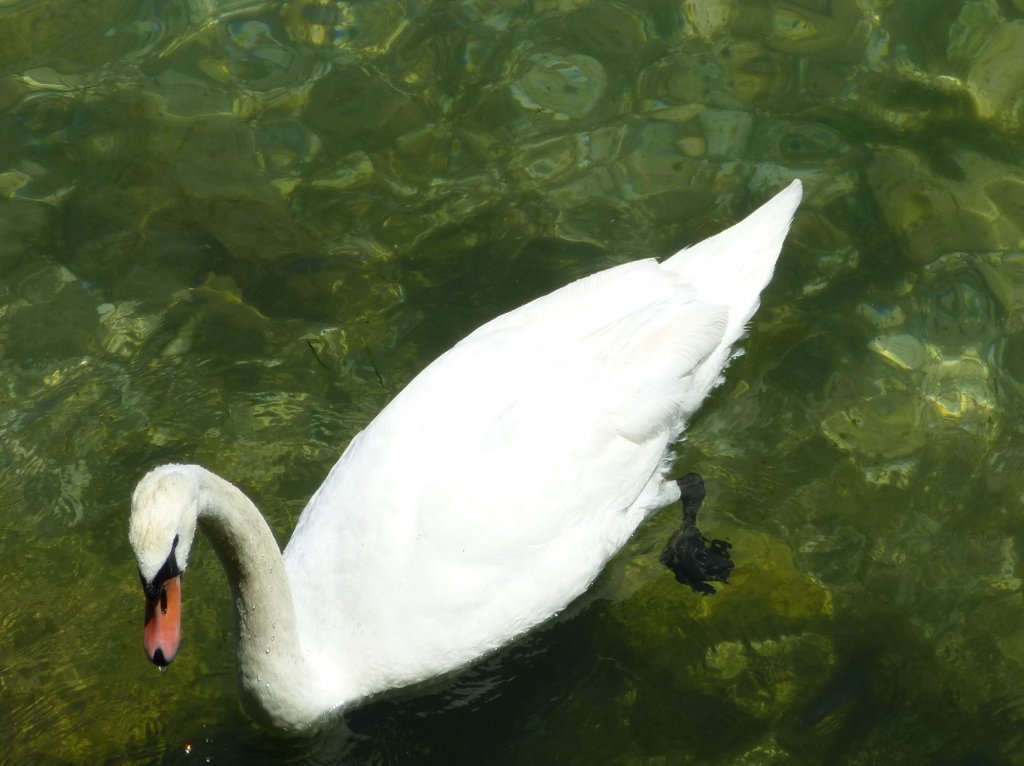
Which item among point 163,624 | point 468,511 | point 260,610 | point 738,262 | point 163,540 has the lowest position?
point 260,610

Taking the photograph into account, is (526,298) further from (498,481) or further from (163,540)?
(163,540)

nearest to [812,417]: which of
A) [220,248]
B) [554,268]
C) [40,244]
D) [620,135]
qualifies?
[554,268]

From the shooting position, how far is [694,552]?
5.70 meters

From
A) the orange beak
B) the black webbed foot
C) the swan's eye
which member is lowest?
the black webbed foot

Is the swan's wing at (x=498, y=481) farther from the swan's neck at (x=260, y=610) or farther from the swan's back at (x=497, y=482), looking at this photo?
the swan's neck at (x=260, y=610)

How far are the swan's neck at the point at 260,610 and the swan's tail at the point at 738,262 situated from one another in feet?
7.93

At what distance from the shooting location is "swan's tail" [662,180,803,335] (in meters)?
5.80

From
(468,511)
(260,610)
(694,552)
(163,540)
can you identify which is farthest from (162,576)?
(694,552)

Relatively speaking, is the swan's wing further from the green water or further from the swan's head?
the swan's head

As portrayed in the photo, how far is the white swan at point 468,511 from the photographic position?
4688mm

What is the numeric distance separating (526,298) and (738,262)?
4.26ft

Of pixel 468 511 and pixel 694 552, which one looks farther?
pixel 694 552

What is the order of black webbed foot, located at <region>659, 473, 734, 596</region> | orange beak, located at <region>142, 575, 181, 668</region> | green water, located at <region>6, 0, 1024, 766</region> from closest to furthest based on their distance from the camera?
orange beak, located at <region>142, 575, 181, 668</region> → green water, located at <region>6, 0, 1024, 766</region> → black webbed foot, located at <region>659, 473, 734, 596</region>

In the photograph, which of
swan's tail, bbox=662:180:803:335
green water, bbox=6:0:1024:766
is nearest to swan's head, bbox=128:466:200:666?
green water, bbox=6:0:1024:766
